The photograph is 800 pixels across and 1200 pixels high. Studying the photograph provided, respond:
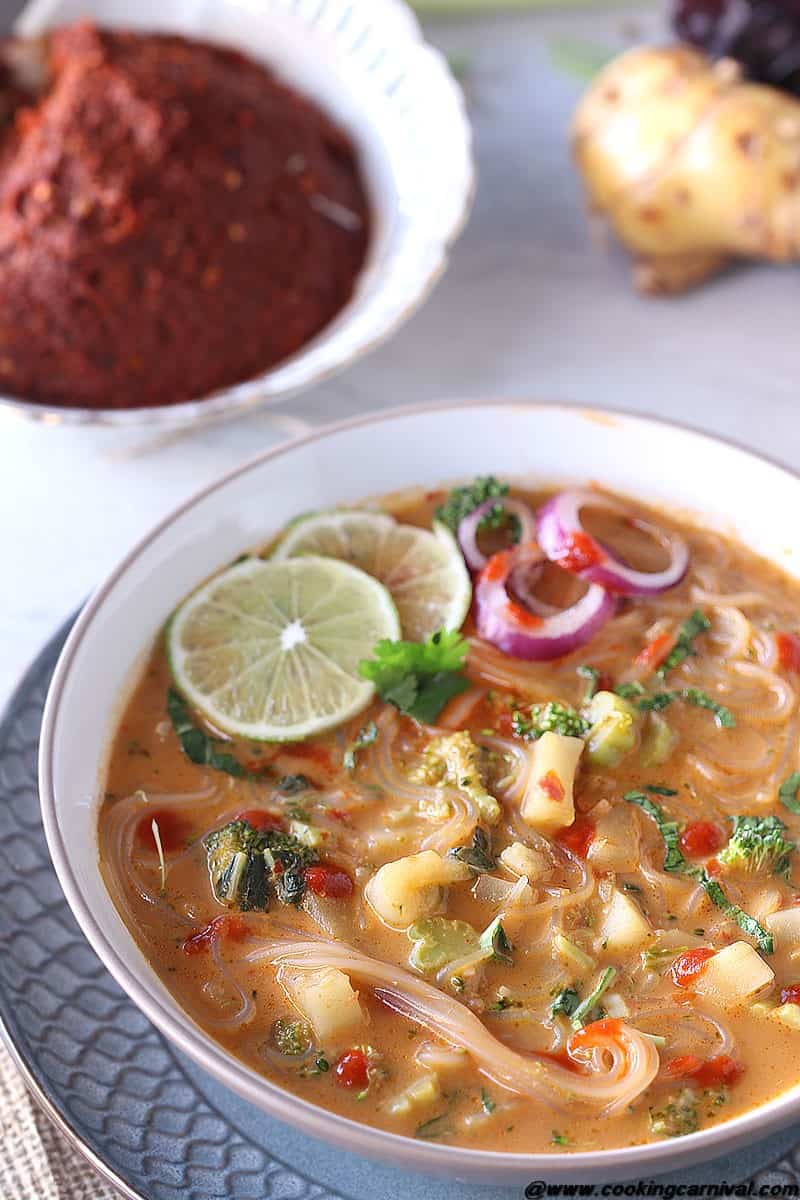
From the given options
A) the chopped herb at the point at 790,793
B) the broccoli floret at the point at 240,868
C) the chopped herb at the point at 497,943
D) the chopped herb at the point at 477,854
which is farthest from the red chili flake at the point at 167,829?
the chopped herb at the point at 790,793

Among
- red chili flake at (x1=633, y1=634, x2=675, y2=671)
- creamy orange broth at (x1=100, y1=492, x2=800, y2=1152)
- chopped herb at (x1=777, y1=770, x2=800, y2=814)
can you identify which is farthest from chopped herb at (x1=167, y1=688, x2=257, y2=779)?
chopped herb at (x1=777, y1=770, x2=800, y2=814)

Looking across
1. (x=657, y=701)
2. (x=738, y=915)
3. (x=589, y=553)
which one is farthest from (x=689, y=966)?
(x=589, y=553)

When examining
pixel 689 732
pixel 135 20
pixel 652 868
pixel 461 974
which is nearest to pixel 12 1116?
pixel 461 974

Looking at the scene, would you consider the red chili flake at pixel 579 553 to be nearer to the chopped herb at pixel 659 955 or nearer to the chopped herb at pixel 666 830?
the chopped herb at pixel 666 830

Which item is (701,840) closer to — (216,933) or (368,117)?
(216,933)

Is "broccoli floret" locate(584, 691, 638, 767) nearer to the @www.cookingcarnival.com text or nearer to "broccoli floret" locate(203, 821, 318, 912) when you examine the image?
"broccoli floret" locate(203, 821, 318, 912)

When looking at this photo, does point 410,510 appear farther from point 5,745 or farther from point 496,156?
point 496,156
